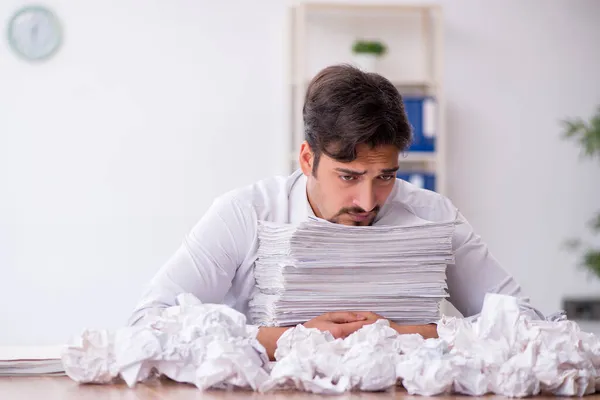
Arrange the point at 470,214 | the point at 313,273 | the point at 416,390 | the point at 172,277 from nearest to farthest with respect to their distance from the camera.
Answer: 1. the point at 416,390
2. the point at 313,273
3. the point at 172,277
4. the point at 470,214

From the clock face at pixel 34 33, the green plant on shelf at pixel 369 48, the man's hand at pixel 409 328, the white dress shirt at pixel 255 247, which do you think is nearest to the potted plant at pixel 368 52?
the green plant on shelf at pixel 369 48

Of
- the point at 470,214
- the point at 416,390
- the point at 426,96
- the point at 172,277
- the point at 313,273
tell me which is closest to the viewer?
the point at 416,390

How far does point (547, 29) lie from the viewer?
457cm

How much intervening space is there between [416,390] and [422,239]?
439 millimetres

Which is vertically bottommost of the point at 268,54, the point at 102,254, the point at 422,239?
the point at 102,254

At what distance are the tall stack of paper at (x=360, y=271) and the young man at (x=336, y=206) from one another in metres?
0.04

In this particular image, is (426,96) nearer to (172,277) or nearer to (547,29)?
(547,29)

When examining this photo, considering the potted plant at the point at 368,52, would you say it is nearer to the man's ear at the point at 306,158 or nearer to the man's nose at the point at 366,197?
the man's ear at the point at 306,158

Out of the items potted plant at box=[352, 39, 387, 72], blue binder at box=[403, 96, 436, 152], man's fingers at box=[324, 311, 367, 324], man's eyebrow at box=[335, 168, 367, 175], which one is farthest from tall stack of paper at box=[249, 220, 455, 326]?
potted plant at box=[352, 39, 387, 72]

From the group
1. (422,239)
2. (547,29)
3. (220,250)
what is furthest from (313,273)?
(547,29)

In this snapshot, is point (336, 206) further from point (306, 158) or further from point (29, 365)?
point (29, 365)

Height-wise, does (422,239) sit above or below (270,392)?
above

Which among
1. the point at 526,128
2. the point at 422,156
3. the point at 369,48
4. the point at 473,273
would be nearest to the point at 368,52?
the point at 369,48

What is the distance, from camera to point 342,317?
148 centimetres
